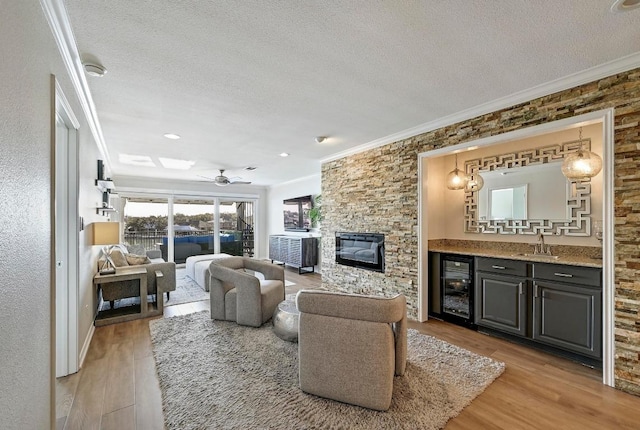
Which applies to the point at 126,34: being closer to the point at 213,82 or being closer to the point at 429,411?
the point at 213,82

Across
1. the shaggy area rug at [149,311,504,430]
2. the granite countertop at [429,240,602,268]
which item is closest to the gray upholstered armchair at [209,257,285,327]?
the shaggy area rug at [149,311,504,430]

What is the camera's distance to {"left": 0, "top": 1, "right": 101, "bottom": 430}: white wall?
3.63ft

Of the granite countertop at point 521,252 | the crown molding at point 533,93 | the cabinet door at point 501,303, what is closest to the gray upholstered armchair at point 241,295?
the granite countertop at point 521,252

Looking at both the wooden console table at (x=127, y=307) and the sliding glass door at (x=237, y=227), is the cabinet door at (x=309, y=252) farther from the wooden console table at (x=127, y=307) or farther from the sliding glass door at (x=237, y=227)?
the wooden console table at (x=127, y=307)

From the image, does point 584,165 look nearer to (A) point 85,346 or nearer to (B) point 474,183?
(B) point 474,183

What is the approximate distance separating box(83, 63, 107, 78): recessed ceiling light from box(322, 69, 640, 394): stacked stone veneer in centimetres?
334

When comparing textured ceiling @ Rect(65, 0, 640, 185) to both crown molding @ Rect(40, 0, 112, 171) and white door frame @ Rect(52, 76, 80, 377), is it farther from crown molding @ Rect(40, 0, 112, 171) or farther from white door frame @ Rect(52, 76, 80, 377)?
white door frame @ Rect(52, 76, 80, 377)

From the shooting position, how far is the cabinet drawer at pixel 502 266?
9.93ft

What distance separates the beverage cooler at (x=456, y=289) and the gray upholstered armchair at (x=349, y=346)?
1819 millimetres

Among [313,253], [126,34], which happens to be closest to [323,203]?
[313,253]

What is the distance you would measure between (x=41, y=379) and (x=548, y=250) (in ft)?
14.7

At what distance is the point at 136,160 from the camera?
5.43 metres

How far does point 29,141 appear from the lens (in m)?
1.35

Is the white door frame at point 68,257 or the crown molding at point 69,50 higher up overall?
the crown molding at point 69,50
